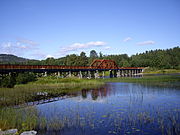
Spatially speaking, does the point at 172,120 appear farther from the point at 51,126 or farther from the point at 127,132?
the point at 51,126

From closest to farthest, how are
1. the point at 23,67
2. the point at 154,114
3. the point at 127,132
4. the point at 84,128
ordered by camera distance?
the point at 127,132
the point at 84,128
the point at 154,114
the point at 23,67

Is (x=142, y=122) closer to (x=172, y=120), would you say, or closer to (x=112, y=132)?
(x=172, y=120)

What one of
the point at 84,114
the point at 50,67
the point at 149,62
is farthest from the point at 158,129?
the point at 149,62

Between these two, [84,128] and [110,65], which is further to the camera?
[110,65]

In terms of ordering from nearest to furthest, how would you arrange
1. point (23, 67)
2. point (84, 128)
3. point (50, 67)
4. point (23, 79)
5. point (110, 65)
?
1. point (84, 128)
2. point (23, 79)
3. point (23, 67)
4. point (50, 67)
5. point (110, 65)

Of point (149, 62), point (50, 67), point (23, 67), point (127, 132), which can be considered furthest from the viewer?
point (149, 62)

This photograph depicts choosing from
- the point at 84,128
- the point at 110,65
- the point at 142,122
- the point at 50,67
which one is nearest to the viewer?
the point at 84,128

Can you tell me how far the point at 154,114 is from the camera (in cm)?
1608

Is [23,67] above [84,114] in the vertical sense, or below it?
above

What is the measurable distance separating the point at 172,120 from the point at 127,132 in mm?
4243

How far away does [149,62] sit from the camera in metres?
144

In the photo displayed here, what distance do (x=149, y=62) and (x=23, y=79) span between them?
119432 millimetres

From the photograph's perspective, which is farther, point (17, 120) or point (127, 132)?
point (17, 120)

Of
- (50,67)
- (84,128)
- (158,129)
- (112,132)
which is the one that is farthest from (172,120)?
(50,67)
